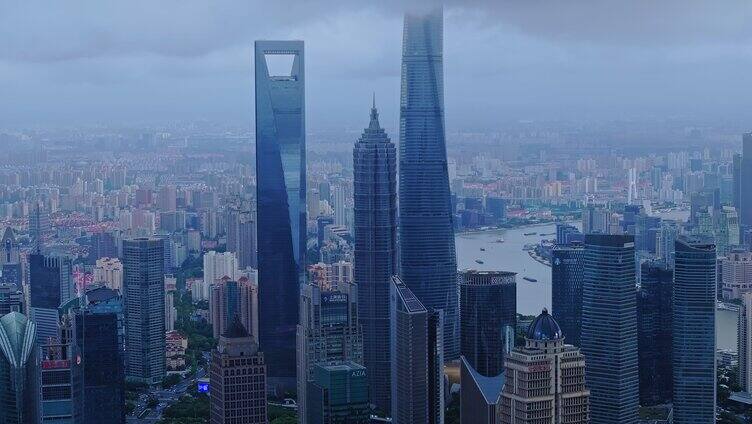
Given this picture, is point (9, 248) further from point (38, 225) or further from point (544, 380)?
point (544, 380)

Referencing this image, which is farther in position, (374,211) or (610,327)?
(374,211)

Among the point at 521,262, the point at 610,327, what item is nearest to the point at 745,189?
the point at 521,262

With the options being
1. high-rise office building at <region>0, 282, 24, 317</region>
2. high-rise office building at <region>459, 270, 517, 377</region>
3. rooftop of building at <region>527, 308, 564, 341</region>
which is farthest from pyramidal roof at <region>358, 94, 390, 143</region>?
rooftop of building at <region>527, 308, 564, 341</region>

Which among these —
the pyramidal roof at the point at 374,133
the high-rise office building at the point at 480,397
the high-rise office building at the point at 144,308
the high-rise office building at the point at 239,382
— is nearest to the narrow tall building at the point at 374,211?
the pyramidal roof at the point at 374,133

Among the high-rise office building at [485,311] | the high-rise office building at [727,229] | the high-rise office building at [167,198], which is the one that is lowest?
the high-rise office building at [485,311]

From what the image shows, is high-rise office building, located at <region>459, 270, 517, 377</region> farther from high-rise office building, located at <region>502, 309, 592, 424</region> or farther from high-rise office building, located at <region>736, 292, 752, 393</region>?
high-rise office building, located at <region>502, 309, 592, 424</region>

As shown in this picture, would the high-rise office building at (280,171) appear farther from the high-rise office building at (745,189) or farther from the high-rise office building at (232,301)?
the high-rise office building at (745,189)

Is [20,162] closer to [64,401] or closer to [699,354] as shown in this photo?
[64,401]
